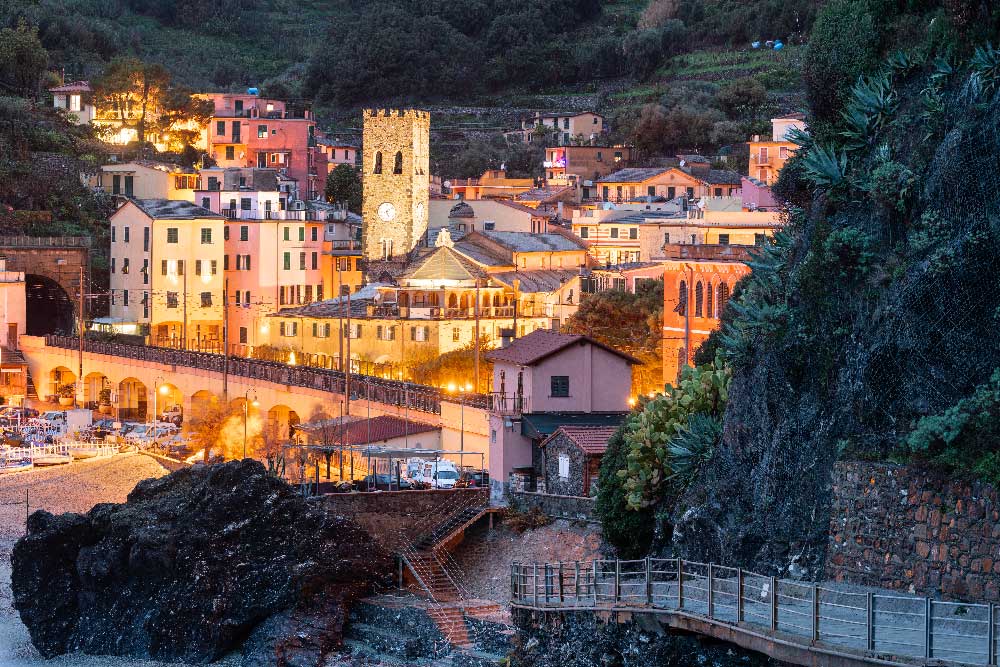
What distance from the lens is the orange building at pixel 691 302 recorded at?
62000 millimetres

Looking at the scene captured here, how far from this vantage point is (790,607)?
29.3 meters

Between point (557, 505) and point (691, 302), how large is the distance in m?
16.7

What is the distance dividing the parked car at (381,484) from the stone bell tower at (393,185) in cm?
4677

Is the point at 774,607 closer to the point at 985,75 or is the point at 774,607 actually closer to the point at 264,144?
the point at 985,75

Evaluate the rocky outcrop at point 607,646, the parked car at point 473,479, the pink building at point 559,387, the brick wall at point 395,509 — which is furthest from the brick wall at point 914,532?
the parked car at point 473,479

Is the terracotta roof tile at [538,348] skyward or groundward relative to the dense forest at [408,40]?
groundward

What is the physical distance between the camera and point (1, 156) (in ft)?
354

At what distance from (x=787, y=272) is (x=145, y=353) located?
51957 mm

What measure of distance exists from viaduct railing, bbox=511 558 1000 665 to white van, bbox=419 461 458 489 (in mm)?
18288

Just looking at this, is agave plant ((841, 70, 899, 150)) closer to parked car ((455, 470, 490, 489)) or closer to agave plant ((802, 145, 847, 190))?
agave plant ((802, 145, 847, 190))

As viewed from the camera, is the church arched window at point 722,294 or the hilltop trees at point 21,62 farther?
the hilltop trees at point 21,62

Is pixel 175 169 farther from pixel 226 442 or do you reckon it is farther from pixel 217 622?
pixel 217 622

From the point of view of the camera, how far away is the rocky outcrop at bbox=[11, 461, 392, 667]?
4581 centimetres

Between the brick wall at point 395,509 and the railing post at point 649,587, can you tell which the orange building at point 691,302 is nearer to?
the brick wall at point 395,509
